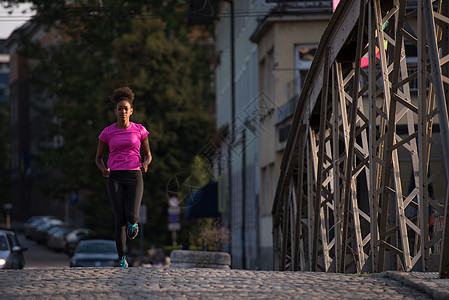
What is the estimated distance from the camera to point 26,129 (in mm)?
133125

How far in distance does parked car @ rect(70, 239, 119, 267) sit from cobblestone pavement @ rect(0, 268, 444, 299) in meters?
25.6

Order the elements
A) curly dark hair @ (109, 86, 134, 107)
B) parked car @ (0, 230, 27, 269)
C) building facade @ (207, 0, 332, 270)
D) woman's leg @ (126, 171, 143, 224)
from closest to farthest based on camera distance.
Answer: woman's leg @ (126, 171, 143, 224)
curly dark hair @ (109, 86, 134, 107)
parked car @ (0, 230, 27, 269)
building facade @ (207, 0, 332, 270)

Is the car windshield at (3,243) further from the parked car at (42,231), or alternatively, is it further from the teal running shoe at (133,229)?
the parked car at (42,231)

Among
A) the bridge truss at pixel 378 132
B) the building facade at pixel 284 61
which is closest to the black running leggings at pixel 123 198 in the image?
the bridge truss at pixel 378 132

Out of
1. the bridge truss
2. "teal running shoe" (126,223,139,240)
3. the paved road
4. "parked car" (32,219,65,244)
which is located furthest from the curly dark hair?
"parked car" (32,219,65,244)

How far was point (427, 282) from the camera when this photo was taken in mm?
9133

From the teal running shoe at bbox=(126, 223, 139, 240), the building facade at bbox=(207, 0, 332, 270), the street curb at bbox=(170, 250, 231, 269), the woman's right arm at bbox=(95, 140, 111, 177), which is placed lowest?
the street curb at bbox=(170, 250, 231, 269)

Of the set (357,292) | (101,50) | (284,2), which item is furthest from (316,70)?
(101,50)

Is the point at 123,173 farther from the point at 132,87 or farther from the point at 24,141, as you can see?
the point at 24,141

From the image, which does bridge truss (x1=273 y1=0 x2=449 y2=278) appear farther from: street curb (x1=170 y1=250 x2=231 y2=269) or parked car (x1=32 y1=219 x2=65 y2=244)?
parked car (x1=32 y1=219 x2=65 y2=244)

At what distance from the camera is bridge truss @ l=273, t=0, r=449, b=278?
1038cm

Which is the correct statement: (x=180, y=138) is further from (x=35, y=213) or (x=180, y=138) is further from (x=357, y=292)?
(x=35, y=213)

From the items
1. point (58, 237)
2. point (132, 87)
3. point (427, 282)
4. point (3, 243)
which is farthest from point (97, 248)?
point (427, 282)

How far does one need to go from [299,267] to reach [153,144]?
36829 millimetres
